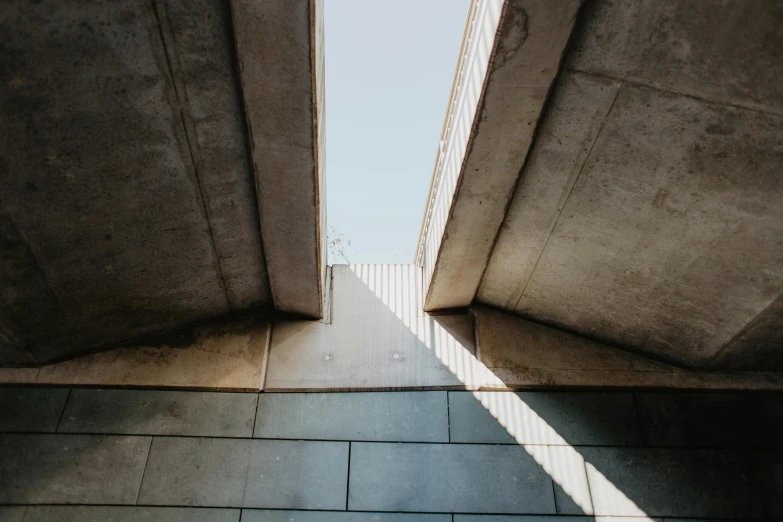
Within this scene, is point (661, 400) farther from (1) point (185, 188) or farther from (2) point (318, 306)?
(1) point (185, 188)

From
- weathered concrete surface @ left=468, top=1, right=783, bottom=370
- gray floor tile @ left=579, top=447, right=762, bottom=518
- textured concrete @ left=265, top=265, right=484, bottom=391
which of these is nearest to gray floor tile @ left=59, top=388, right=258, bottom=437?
textured concrete @ left=265, top=265, right=484, bottom=391

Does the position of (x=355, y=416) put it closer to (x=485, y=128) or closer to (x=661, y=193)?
(x=485, y=128)

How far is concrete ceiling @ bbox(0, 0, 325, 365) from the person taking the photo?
2.35m

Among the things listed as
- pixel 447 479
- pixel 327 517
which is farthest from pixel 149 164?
pixel 447 479

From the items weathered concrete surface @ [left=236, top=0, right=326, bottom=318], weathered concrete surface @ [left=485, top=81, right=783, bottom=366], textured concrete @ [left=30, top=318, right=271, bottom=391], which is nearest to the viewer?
weathered concrete surface @ [left=236, top=0, right=326, bottom=318]

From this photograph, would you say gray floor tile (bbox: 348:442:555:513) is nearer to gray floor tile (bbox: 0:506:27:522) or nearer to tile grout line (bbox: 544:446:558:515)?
tile grout line (bbox: 544:446:558:515)

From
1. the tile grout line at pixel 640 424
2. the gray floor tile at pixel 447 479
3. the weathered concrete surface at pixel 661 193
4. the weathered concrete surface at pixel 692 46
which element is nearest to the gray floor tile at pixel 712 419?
the tile grout line at pixel 640 424

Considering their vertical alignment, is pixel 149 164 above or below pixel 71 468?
above

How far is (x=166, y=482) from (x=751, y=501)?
164 inches

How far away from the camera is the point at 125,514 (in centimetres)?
363

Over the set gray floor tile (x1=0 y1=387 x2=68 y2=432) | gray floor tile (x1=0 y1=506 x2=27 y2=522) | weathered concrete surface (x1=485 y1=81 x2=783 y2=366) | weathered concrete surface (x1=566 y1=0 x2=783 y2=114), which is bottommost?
gray floor tile (x1=0 y1=506 x2=27 y2=522)

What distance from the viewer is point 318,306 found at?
14.0ft

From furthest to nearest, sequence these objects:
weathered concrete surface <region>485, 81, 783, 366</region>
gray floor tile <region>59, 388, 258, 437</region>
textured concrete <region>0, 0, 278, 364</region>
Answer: gray floor tile <region>59, 388, 258, 437</region>, weathered concrete surface <region>485, 81, 783, 366</region>, textured concrete <region>0, 0, 278, 364</region>

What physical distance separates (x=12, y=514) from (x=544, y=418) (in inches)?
150
